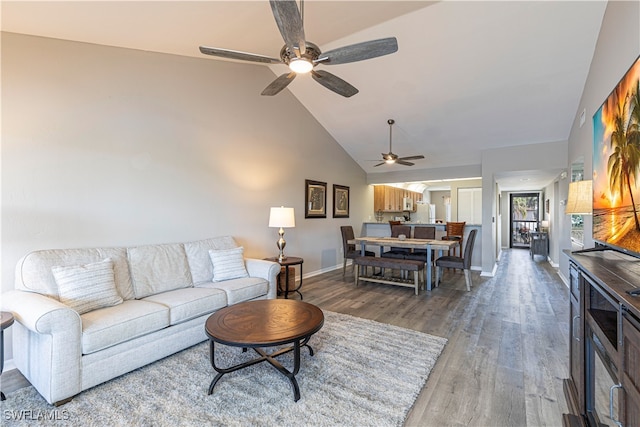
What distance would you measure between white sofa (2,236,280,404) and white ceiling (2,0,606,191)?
1.98 m

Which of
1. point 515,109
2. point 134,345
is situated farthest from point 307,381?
point 515,109

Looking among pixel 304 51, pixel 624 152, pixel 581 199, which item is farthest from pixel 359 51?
pixel 581 199

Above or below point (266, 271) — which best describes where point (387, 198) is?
above

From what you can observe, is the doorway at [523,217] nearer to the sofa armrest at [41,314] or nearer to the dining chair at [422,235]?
the dining chair at [422,235]

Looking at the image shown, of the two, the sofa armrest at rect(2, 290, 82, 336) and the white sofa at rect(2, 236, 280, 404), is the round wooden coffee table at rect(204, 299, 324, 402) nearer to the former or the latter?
the white sofa at rect(2, 236, 280, 404)

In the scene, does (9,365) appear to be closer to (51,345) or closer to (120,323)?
(51,345)

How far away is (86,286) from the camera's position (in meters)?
2.35

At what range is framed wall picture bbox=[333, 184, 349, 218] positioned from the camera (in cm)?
638

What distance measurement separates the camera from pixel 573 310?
1.89m

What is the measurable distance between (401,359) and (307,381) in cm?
84

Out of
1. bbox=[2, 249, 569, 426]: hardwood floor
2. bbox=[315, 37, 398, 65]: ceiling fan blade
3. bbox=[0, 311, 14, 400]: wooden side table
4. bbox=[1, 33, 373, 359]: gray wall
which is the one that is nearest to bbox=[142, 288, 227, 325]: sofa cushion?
bbox=[1, 33, 373, 359]: gray wall

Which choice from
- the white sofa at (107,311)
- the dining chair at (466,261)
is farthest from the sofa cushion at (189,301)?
the dining chair at (466,261)

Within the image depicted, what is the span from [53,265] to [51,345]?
801 mm

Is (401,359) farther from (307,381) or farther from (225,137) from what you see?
(225,137)
